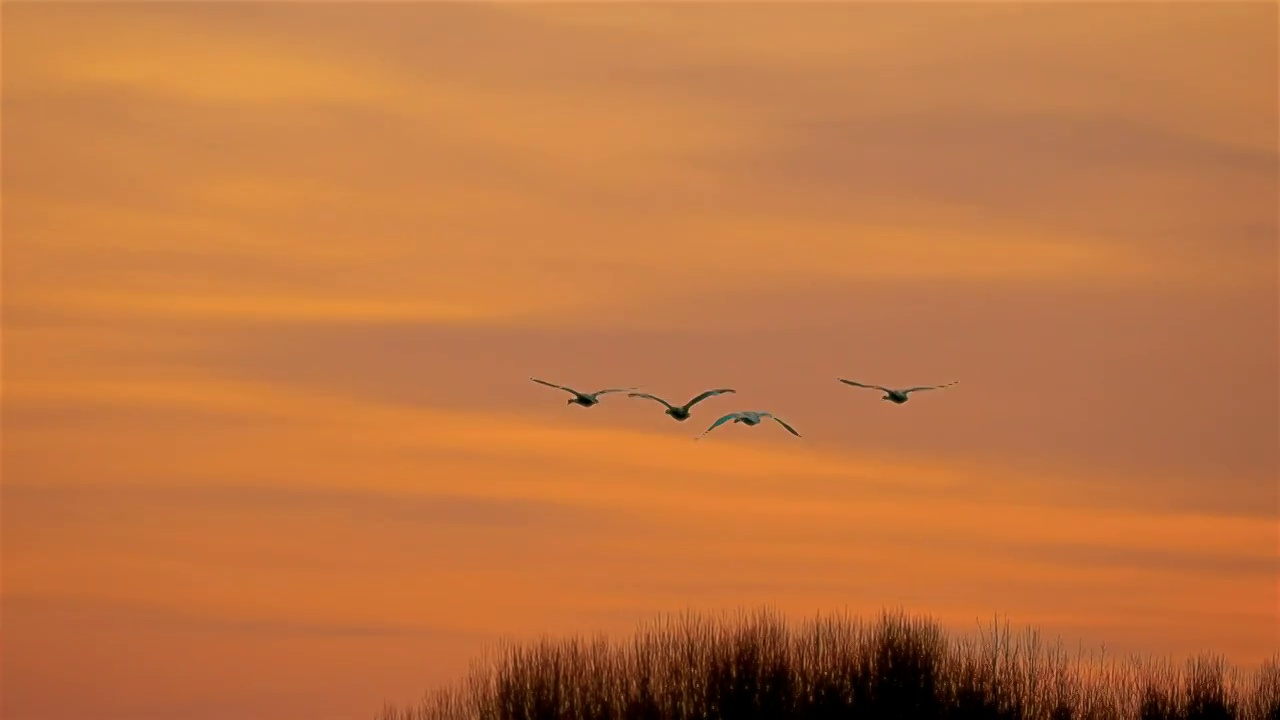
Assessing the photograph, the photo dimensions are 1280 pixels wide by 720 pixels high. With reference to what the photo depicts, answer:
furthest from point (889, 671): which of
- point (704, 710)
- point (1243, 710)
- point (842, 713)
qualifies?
point (1243, 710)

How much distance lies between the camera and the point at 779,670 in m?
48.2

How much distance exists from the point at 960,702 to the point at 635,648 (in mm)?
7826

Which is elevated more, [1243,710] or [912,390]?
[912,390]

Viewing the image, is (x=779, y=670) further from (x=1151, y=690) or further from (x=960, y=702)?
(x=1151, y=690)

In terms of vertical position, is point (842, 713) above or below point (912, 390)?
below

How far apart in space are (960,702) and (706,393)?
59.8ft

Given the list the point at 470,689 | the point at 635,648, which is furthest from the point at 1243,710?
the point at 470,689

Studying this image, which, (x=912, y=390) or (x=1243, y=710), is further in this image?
(x=1243, y=710)

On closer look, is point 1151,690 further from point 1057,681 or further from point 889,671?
point 889,671

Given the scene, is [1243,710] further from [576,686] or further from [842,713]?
[576,686]

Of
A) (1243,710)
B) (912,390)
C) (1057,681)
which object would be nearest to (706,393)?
(912,390)

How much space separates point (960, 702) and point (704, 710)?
6167 mm

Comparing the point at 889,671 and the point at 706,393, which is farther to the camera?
the point at 889,671

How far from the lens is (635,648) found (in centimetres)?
4856
